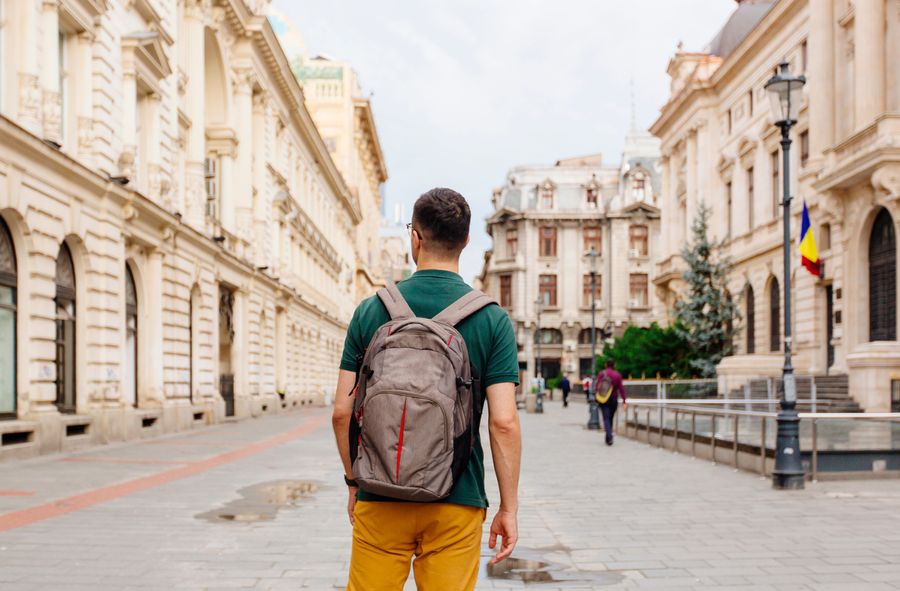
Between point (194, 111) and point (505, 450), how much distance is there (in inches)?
1054

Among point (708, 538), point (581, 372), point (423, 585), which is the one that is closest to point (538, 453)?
point (708, 538)

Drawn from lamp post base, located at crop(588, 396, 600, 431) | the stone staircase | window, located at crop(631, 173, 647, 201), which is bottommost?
lamp post base, located at crop(588, 396, 600, 431)

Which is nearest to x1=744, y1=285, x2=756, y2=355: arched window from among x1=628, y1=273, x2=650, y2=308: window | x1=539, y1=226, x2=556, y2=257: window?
x1=628, y1=273, x2=650, y2=308: window

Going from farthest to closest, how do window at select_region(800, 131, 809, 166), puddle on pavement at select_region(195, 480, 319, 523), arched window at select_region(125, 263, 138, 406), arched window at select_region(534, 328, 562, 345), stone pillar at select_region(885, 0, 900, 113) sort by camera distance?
arched window at select_region(534, 328, 562, 345) → window at select_region(800, 131, 809, 166) → stone pillar at select_region(885, 0, 900, 113) → arched window at select_region(125, 263, 138, 406) → puddle on pavement at select_region(195, 480, 319, 523)

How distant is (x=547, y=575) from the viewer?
6.82 metres

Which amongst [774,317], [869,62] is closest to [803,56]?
[869,62]

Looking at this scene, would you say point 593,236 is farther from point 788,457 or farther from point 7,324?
point 788,457

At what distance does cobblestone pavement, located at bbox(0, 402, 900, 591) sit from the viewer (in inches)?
264

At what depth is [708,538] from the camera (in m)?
8.40

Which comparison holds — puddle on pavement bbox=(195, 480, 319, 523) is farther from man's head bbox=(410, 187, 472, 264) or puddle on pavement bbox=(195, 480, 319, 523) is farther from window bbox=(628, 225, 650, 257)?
window bbox=(628, 225, 650, 257)

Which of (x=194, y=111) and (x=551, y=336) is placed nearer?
(x=194, y=111)

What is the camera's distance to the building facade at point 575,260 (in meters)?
80.3

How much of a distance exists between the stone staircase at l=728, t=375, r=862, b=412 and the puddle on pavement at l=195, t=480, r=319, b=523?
18.6m

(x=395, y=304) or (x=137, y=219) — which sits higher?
(x=137, y=219)
